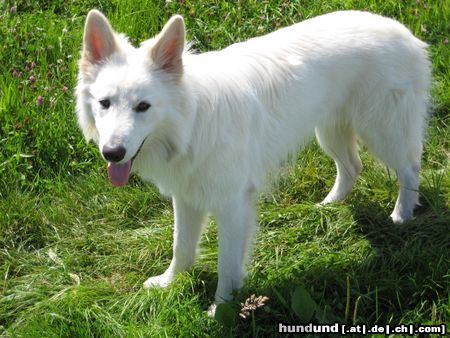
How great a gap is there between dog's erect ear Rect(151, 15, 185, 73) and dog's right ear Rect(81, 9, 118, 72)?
0.72 feet

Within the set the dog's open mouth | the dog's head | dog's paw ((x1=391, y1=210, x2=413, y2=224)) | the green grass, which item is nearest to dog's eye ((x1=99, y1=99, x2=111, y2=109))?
the dog's head

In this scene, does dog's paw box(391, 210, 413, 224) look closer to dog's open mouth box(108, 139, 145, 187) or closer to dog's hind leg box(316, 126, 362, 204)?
dog's hind leg box(316, 126, 362, 204)

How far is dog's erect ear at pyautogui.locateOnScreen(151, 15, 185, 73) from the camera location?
306cm

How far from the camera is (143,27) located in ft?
18.7

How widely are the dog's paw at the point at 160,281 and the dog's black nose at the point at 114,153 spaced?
45.0 inches

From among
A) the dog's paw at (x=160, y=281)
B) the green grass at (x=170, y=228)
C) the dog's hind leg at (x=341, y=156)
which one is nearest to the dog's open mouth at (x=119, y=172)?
the green grass at (x=170, y=228)

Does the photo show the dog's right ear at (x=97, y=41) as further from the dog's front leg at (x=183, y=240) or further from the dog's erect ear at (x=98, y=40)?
the dog's front leg at (x=183, y=240)

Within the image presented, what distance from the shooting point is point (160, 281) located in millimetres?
3883

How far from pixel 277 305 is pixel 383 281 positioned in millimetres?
600

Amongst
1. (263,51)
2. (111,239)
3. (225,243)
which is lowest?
(111,239)

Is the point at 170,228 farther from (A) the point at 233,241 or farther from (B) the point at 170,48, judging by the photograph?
(B) the point at 170,48

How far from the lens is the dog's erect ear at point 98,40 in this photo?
3.10 meters

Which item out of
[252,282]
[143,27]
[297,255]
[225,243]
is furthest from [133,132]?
[143,27]

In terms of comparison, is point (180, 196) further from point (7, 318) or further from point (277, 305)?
point (7, 318)
